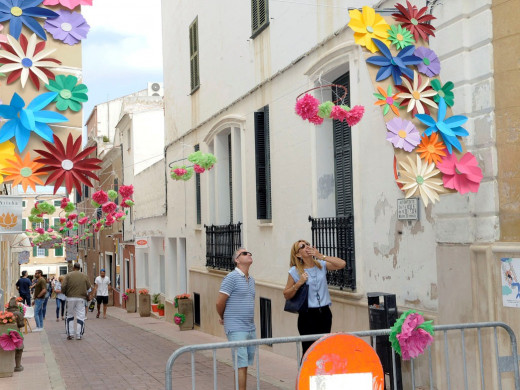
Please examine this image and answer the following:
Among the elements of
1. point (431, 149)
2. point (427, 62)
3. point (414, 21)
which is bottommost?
point (431, 149)

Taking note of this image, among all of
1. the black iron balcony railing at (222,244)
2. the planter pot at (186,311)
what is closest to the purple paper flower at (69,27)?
the black iron balcony railing at (222,244)

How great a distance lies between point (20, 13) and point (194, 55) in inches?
557

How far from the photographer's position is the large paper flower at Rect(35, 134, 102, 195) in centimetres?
489

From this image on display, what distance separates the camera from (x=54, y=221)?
68750mm

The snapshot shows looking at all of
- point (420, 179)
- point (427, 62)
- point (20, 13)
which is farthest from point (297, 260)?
point (20, 13)

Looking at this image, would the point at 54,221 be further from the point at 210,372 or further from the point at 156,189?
the point at 210,372

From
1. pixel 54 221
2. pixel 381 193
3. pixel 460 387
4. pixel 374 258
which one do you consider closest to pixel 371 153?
pixel 381 193

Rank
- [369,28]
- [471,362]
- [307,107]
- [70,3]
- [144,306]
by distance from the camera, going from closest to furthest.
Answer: [70,3]
[369,28]
[471,362]
[307,107]
[144,306]

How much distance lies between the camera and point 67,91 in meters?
4.94

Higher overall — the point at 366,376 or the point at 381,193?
the point at 381,193

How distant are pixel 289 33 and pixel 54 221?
A: 60066 mm

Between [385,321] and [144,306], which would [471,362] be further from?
[144,306]

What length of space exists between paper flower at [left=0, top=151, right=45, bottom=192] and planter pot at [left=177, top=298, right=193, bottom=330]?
14441mm

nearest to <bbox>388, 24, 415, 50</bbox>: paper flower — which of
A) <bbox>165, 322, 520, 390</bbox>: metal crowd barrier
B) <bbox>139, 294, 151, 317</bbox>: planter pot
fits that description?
<bbox>165, 322, 520, 390</bbox>: metal crowd barrier
